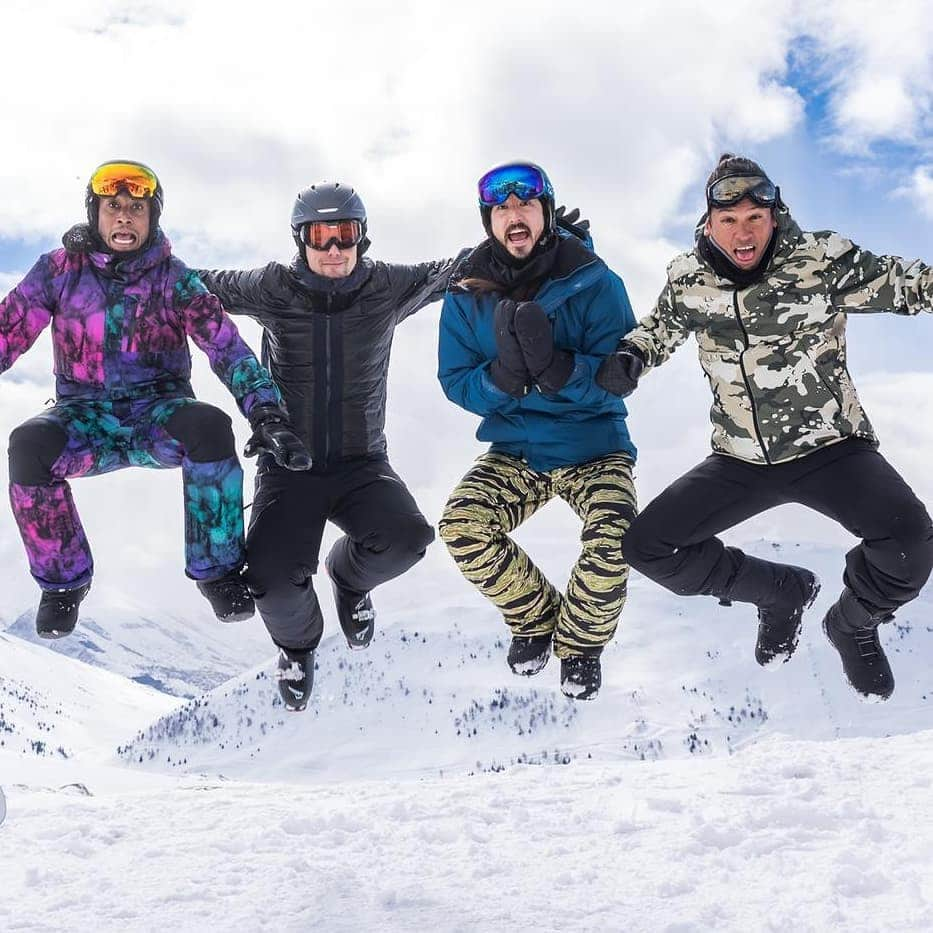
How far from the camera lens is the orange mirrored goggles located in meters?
7.65

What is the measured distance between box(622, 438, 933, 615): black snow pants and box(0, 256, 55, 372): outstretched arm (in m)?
4.82

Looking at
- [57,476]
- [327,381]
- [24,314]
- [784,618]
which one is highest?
[24,314]

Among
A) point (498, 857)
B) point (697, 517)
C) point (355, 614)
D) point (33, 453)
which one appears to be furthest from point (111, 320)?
point (498, 857)

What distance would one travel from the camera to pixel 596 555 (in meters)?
7.21

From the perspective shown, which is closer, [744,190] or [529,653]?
[744,190]

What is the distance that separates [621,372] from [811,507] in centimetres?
168

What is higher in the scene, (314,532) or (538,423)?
(538,423)

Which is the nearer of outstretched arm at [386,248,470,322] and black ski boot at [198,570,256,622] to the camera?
black ski boot at [198,570,256,622]

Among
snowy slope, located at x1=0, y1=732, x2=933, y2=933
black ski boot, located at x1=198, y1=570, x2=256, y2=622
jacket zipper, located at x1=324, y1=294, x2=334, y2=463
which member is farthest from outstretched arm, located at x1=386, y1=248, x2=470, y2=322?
snowy slope, located at x1=0, y1=732, x2=933, y2=933

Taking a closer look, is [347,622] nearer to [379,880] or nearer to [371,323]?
[371,323]

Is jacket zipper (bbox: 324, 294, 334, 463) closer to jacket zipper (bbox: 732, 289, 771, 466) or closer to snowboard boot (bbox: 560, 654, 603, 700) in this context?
snowboard boot (bbox: 560, 654, 603, 700)

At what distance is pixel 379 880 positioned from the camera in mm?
10547

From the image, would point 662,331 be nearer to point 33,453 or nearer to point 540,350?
point 540,350

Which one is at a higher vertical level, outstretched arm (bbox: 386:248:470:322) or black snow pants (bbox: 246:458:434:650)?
outstretched arm (bbox: 386:248:470:322)
